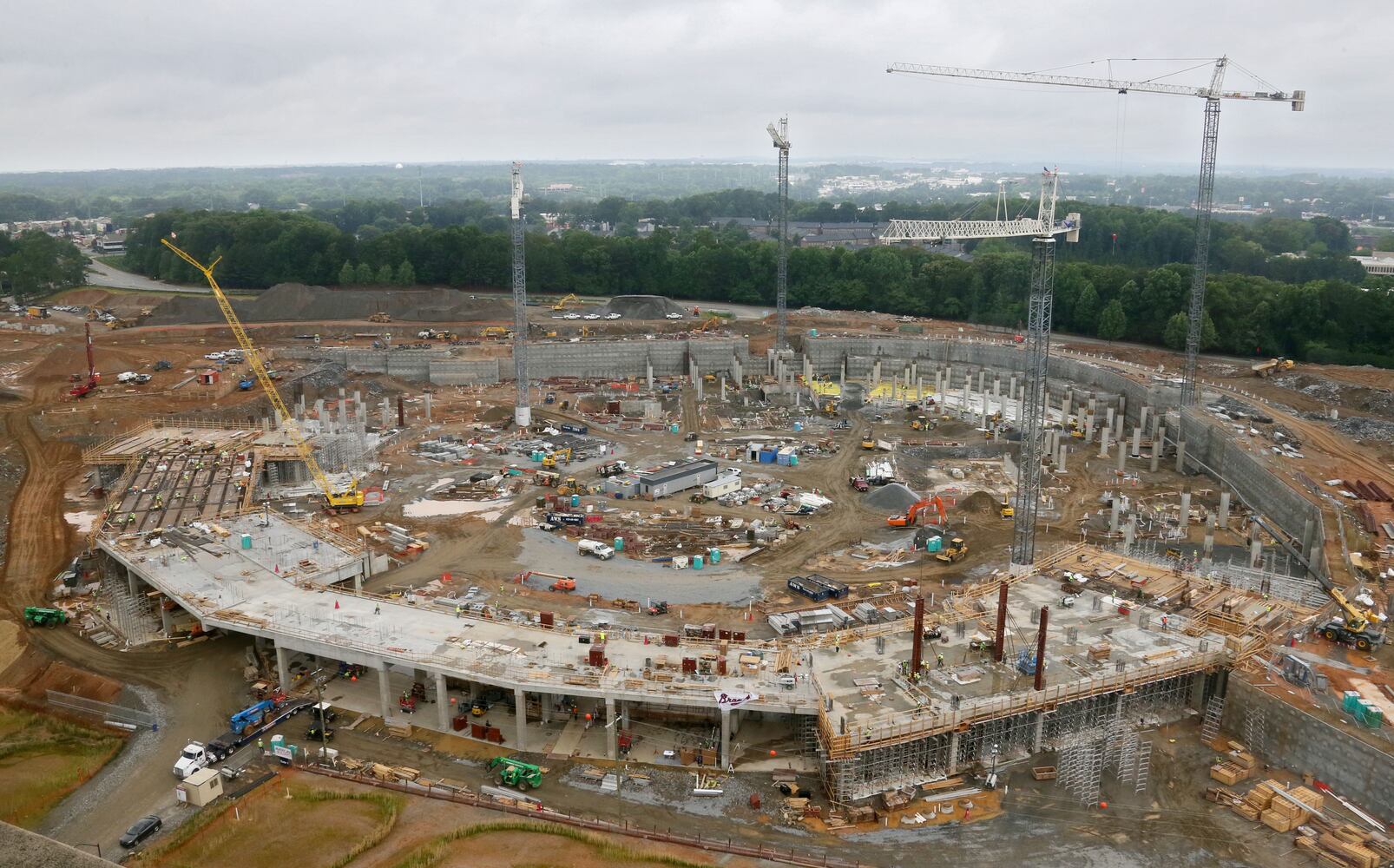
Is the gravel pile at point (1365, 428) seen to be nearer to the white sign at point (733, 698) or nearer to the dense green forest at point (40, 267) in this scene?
the white sign at point (733, 698)

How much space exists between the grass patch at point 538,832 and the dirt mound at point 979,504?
97.4ft

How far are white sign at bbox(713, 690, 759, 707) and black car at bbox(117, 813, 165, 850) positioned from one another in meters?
14.9

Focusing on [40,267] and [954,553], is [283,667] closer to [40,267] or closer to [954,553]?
[954,553]

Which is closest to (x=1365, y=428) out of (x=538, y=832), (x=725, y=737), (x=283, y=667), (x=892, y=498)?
(x=892, y=498)

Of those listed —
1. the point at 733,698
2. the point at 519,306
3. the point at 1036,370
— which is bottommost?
the point at 733,698

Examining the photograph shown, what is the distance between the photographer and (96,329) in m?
92.3

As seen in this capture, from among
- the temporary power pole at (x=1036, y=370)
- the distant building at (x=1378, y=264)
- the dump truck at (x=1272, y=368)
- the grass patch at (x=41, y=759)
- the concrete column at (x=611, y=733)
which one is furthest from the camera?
the distant building at (x=1378, y=264)

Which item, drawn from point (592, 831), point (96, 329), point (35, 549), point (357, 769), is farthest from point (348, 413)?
point (592, 831)

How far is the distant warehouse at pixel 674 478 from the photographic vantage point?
52906 millimetres

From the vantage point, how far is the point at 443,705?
31.4m

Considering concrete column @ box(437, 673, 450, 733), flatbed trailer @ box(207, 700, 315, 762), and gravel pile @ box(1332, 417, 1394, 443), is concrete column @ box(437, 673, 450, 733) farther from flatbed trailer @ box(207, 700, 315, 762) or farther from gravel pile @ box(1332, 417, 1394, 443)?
gravel pile @ box(1332, 417, 1394, 443)

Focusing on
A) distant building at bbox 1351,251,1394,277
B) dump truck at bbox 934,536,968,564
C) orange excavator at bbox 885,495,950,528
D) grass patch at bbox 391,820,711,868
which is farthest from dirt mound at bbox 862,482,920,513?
distant building at bbox 1351,251,1394,277

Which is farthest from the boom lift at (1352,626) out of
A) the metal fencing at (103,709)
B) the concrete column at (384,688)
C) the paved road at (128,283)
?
the paved road at (128,283)

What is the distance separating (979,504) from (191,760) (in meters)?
36.0
